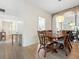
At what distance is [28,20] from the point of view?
23.3ft

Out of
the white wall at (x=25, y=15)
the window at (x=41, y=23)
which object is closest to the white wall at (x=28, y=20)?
the white wall at (x=25, y=15)

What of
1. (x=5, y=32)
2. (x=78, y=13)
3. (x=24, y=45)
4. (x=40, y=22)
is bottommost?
(x=24, y=45)

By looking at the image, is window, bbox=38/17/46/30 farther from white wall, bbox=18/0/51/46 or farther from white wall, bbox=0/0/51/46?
white wall, bbox=0/0/51/46

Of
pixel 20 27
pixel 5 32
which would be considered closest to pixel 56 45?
pixel 20 27

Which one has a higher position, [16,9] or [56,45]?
[16,9]

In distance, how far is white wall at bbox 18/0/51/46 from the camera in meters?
6.78

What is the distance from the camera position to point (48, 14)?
9.35 metres

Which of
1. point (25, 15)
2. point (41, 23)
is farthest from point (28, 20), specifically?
point (41, 23)

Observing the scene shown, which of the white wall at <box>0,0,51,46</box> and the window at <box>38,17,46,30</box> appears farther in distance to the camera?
the window at <box>38,17,46,30</box>

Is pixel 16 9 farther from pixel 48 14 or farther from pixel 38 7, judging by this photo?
pixel 48 14

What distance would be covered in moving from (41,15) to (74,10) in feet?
7.77

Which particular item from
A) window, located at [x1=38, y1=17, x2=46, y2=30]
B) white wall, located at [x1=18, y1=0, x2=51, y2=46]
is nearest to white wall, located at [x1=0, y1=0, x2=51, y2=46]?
white wall, located at [x1=18, y1=0, x2=51, y2=46]

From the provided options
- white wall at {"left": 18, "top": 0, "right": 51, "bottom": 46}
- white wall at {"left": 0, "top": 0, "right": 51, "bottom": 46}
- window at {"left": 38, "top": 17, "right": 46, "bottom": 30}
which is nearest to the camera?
white wall at {"left": 0, "top": 0, "right": 51, "bottom": 46}

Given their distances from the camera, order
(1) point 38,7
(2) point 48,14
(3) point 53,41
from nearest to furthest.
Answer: (3) point 53,41 → (1) point 38,7 → (2) point 48,14
